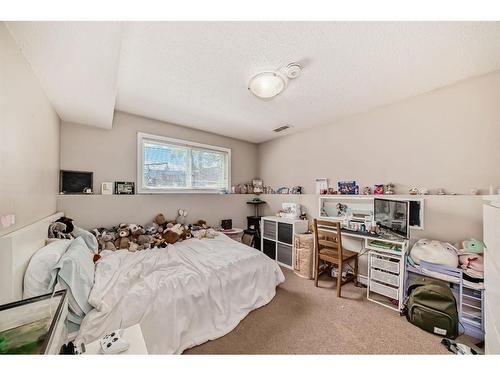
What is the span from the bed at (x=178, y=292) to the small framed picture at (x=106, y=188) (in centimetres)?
92

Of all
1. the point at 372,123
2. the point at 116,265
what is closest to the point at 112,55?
the point at 116,265

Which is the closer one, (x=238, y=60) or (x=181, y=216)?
(x=238, y=60)

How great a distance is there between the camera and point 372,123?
254cm

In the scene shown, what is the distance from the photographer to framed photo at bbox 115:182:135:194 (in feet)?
8.62

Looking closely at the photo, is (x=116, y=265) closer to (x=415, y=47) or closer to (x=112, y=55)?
(x=112, y=55)

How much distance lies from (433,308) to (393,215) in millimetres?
938

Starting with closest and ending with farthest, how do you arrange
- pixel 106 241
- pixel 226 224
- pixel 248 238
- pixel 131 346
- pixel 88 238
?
pixel 131 346, pixel 88 238, pixel 106 241, pixel 226 224, pixel 248 238

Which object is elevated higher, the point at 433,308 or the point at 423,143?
the point at 423,143

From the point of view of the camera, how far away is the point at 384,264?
2037 millimetres

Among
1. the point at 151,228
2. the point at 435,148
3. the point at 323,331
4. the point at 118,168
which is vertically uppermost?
the point at 435,148

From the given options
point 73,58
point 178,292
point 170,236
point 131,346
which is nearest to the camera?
point 131,346

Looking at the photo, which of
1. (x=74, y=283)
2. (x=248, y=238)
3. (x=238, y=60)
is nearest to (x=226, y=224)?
(x=248, y=238)

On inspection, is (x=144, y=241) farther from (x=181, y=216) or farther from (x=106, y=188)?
(x=106, y=188)
